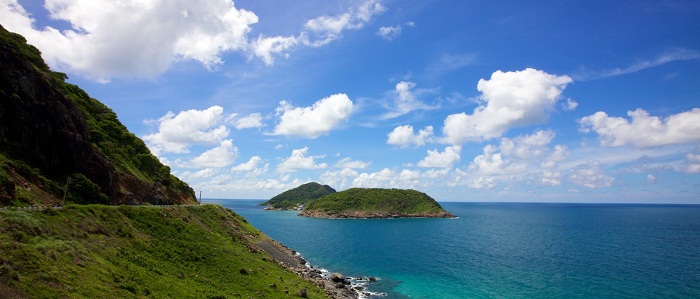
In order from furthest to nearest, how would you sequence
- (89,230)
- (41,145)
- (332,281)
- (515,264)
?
(515,264), (332,281), (41,145), (89,230)

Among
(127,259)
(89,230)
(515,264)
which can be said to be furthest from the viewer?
(515,264)

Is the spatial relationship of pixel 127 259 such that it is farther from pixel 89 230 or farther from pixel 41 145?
pixel 41 145

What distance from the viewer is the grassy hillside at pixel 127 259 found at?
1150 inches

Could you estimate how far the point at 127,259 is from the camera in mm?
42188

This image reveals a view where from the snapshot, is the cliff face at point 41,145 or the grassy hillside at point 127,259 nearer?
the grassy hillside at point 127,259

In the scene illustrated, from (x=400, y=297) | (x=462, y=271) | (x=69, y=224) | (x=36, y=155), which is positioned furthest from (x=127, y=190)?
(x=462, y=271)

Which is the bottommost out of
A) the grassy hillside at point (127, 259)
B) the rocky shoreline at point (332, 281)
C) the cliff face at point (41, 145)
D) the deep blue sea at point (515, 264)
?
the deep blue sea at point (515, 264)

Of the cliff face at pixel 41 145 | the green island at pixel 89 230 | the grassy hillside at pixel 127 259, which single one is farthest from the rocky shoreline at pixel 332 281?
the cliff face at pixel 41 145

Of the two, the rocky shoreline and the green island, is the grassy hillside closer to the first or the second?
the green island

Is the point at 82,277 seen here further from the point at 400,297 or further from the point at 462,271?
the point at 462,271

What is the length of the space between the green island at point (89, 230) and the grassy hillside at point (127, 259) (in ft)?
0.45

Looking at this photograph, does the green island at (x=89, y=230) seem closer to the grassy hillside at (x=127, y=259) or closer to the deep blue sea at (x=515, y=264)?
the grassy hillside at (x=127, y=259)

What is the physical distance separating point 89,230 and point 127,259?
6.34 m

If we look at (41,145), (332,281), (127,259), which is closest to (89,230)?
(127,259)
